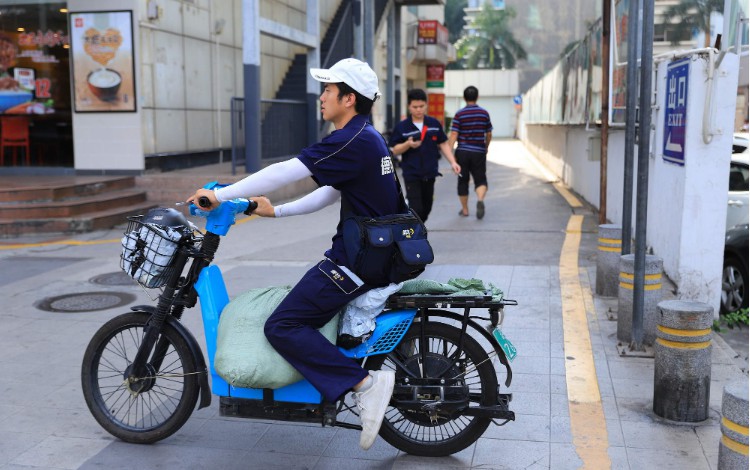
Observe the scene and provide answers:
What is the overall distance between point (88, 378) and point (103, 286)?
374 centimetres

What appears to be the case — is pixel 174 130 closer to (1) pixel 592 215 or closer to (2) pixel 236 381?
(1) pixel 592 215

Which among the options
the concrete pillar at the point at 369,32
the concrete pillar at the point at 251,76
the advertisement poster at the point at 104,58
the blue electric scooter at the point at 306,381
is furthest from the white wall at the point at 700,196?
the concrete pillar at the point at 369,32

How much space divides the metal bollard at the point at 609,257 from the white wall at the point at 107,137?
28.5 feet

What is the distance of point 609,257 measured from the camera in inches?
267

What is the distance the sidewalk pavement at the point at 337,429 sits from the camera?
3.88 meters

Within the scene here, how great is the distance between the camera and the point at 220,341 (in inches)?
145

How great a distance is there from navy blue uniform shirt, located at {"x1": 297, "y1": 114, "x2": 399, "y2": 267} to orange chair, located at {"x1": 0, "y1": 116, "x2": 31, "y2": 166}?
39.6ft

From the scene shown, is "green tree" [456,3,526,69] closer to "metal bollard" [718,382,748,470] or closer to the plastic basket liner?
the plastic basket liner

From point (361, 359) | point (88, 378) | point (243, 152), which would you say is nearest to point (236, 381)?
point (361, 359)

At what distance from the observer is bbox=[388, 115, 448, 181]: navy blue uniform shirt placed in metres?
8.90

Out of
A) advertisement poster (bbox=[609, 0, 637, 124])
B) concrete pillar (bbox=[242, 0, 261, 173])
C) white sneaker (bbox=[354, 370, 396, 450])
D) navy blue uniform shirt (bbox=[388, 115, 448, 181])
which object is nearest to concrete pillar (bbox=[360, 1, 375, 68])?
concrete pillar (bbox=[242, 0, 261, 173])

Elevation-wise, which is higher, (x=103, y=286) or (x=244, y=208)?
(x=244, y=208)

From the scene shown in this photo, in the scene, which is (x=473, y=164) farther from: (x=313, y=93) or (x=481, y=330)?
(x=481, y=330)

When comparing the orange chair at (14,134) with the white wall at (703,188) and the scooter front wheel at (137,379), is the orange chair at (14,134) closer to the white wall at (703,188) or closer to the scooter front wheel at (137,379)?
the scooter front wheel at (137,379)
